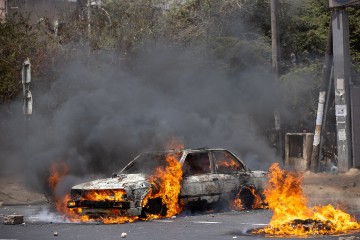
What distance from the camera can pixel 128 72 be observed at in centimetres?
2306

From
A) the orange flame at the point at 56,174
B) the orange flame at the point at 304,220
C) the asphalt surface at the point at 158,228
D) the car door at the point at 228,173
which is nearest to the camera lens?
the orange flame at the point at 304,220

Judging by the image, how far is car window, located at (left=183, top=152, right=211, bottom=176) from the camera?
1554 centimetres

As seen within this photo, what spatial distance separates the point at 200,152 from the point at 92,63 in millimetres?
9906

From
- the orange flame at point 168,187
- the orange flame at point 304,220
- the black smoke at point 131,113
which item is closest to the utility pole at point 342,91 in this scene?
the black smoke at point 131,113

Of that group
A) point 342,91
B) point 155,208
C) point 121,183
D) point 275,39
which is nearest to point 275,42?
point 275,39

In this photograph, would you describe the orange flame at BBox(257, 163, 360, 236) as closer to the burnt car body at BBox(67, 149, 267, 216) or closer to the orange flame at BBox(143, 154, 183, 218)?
the burnt car body at BBox(67, 149, 267, 216)

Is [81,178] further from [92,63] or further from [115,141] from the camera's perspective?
[92,63]

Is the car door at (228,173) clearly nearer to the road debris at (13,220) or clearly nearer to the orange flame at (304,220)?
the orange flame at (304,220)

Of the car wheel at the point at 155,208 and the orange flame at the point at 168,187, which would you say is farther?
the orange flame at the point at 168,187

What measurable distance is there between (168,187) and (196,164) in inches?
46.5

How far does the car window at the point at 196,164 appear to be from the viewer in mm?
15539

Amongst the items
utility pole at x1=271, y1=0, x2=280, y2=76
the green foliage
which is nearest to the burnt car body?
utility pole at x1=271, y1=0, x2=280, y2=76

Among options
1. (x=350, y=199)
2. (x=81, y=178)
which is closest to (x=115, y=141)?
(x=81, y=178)

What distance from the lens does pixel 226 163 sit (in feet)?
53.9
